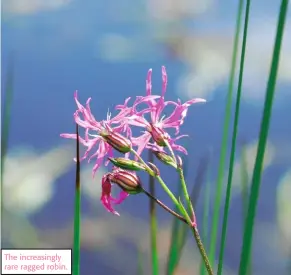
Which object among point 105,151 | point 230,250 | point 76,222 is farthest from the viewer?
point 230,250

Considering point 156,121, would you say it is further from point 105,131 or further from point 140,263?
point 140,263

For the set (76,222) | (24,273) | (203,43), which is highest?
(203,43)

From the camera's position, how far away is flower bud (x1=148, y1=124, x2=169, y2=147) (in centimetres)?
48

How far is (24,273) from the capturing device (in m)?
0.71

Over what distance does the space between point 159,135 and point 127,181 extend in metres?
0.05

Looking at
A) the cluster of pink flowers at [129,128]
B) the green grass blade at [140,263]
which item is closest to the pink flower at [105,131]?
the cluster of pink flowers at [129,128]

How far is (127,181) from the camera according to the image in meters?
0.46

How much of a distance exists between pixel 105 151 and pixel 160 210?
204 millimetres

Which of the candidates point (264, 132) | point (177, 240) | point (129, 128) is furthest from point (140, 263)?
point (264, 132)

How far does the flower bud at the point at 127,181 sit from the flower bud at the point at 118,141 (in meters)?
0.02

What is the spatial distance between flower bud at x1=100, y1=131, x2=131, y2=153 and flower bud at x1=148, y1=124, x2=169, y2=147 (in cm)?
2

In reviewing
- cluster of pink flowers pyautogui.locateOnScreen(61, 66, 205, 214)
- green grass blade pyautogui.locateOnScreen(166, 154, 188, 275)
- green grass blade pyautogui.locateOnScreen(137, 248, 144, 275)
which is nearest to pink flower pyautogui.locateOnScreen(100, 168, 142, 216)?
cluster of pink flowers pyautogui.locateOnScreen(61, 66, 205, 214)

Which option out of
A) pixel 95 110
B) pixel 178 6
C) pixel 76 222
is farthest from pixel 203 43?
pixel 76 222

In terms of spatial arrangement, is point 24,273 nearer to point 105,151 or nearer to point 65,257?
point 65,257
